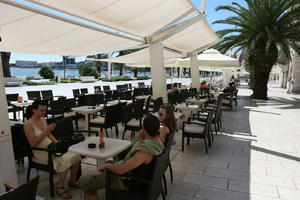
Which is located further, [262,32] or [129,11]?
[262,32]

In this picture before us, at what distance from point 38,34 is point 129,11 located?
2.26 meters

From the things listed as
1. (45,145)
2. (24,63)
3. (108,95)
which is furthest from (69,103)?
(24,63)

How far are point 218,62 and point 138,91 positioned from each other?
4.14m

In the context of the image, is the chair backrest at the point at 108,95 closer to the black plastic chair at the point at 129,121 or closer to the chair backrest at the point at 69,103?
the chair backrest at the point at 69,103

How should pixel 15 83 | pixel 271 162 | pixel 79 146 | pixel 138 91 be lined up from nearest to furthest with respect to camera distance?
1. pixel 79 146
2. pixel 271 162
3. pixel 138 91
4. pixel 15 83

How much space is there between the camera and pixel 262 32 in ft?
43.3

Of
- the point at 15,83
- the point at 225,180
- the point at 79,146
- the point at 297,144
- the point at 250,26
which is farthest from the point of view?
the point at 15,83

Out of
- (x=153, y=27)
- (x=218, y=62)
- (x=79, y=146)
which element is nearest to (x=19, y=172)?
(x=79, y=146)

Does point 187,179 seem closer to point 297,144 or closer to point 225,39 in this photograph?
point 297,144

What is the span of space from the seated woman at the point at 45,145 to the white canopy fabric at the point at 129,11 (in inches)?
81.7

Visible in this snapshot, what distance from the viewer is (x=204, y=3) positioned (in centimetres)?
714

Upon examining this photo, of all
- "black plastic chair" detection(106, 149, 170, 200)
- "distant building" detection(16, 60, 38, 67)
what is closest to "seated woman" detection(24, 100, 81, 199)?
"black plastic chair" detection(106, 149, 170, 200)

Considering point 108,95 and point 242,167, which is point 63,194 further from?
point 108,95

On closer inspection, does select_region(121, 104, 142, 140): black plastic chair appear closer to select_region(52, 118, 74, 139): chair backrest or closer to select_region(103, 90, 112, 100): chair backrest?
select_region(52, 118, 74, 139): chair backrest
